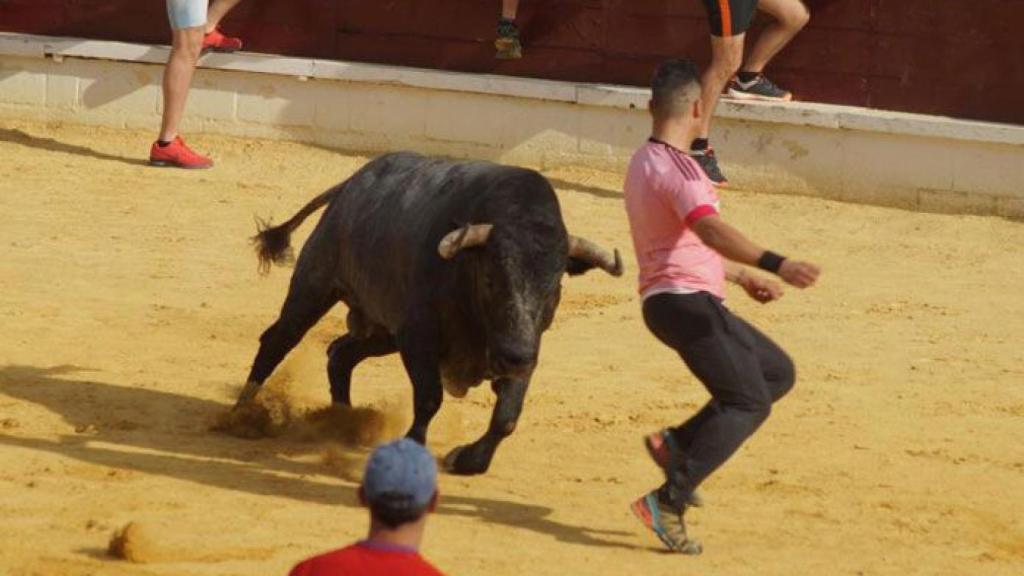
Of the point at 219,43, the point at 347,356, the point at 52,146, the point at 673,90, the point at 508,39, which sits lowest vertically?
the point at 52,146

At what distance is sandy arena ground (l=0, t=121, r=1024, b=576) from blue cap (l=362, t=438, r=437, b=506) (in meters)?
2.28

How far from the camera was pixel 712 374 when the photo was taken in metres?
5.98

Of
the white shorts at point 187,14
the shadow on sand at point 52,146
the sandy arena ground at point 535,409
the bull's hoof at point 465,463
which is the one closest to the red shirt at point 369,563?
the sandy arena ground at point 535,409

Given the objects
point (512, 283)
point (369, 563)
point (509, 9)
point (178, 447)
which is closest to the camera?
point (369, 563)

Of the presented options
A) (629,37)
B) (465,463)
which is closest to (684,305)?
(465,463)

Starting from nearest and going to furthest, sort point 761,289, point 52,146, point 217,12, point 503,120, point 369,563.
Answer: point 369,563 < point 761,289 < point 503,120 < point 52,146 < point 217,12

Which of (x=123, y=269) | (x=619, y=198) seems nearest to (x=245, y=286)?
(x=123, y=269)

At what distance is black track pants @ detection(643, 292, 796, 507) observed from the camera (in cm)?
596

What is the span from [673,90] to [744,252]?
1.70ft

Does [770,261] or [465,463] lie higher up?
[770,261]

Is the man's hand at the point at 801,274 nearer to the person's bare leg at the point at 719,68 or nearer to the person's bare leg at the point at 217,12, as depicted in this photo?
the person's bare leg at the point at 719,68

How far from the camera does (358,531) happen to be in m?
6.18

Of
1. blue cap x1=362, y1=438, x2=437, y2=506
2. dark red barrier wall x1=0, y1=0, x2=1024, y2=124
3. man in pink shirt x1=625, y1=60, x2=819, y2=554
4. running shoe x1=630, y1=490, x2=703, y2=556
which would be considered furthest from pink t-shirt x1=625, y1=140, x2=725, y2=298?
dark red barrier wall x1=0, y1=0, x2=1024, y2=124

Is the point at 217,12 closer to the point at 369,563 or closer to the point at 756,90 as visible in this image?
the point at 756,90
